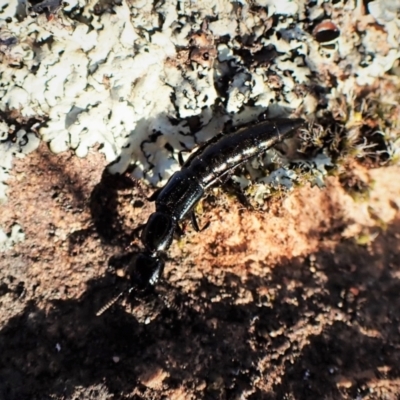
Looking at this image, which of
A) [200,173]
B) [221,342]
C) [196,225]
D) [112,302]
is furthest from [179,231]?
[221,342]

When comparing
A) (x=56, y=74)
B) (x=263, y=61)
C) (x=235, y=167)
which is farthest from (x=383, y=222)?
(x=56, y=74)

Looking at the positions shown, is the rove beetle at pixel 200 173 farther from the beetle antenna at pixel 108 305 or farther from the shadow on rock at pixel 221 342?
the shadow on rock at pixel 221 342

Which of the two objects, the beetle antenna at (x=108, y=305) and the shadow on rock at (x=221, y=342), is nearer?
the shadow on rock at (x=221, y=342)

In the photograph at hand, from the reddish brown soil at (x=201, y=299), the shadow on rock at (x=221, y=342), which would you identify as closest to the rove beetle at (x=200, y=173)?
the reddish brown soil at (x=201, y=299)

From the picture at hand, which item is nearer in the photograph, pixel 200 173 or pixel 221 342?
pixel 221 342

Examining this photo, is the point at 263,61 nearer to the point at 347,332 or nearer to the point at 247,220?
the point at 247,220

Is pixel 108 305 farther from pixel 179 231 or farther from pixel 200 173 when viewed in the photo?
pixel 200 173

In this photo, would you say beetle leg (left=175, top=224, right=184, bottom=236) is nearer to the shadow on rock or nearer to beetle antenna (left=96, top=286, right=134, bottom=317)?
the shadow on rock

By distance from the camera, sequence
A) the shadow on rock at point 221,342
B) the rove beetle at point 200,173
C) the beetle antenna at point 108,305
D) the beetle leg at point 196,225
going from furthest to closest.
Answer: the beetle leg at point 196,225 < the rove beetle at point 200,173 < the beetle antenna at point 108,305 < the shadow on rock at point 221,342

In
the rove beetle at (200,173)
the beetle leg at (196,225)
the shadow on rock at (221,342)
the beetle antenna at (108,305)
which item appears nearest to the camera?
the shadow on rock at (221,342)

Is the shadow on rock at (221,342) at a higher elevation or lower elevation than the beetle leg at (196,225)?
lower
